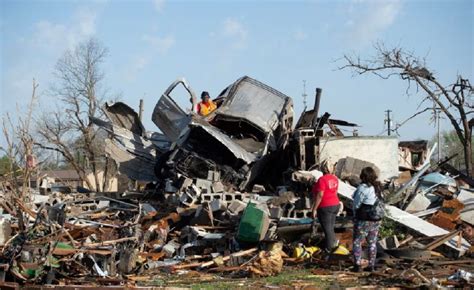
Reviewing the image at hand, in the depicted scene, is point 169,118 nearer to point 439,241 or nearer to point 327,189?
point 327,189

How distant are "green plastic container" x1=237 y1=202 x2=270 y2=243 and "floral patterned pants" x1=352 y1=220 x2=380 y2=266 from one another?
1.85 meters

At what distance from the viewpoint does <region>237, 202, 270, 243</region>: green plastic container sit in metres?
10.2

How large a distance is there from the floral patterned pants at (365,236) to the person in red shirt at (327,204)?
949 millimetres

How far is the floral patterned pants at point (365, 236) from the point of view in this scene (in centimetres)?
874

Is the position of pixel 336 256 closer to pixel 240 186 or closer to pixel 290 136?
pixel 240 186

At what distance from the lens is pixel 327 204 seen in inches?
387

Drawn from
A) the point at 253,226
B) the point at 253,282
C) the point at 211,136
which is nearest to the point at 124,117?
the point at 211,136

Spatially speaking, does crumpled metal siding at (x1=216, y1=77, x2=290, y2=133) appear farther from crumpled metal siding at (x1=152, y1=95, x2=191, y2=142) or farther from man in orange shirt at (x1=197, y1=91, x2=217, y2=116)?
crumpled metal siding at (x1=152, y1=95, x2=191, y2=142)

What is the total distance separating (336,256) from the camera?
30.9ft

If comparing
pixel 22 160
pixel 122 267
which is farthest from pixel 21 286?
pixel 22 160

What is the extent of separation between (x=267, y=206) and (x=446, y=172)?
718 centimetres

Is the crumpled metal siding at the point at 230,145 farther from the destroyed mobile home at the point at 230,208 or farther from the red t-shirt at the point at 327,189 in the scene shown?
the red t-shirt at the point at 327,189

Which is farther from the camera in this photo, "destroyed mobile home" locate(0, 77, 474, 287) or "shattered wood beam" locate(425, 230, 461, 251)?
"shattered wood beam" locate(425, 230, 461, 251)

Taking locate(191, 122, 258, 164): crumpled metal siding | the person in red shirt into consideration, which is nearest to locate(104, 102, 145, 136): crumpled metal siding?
locate(191, 122, 258, 164): crumpled metal siding
